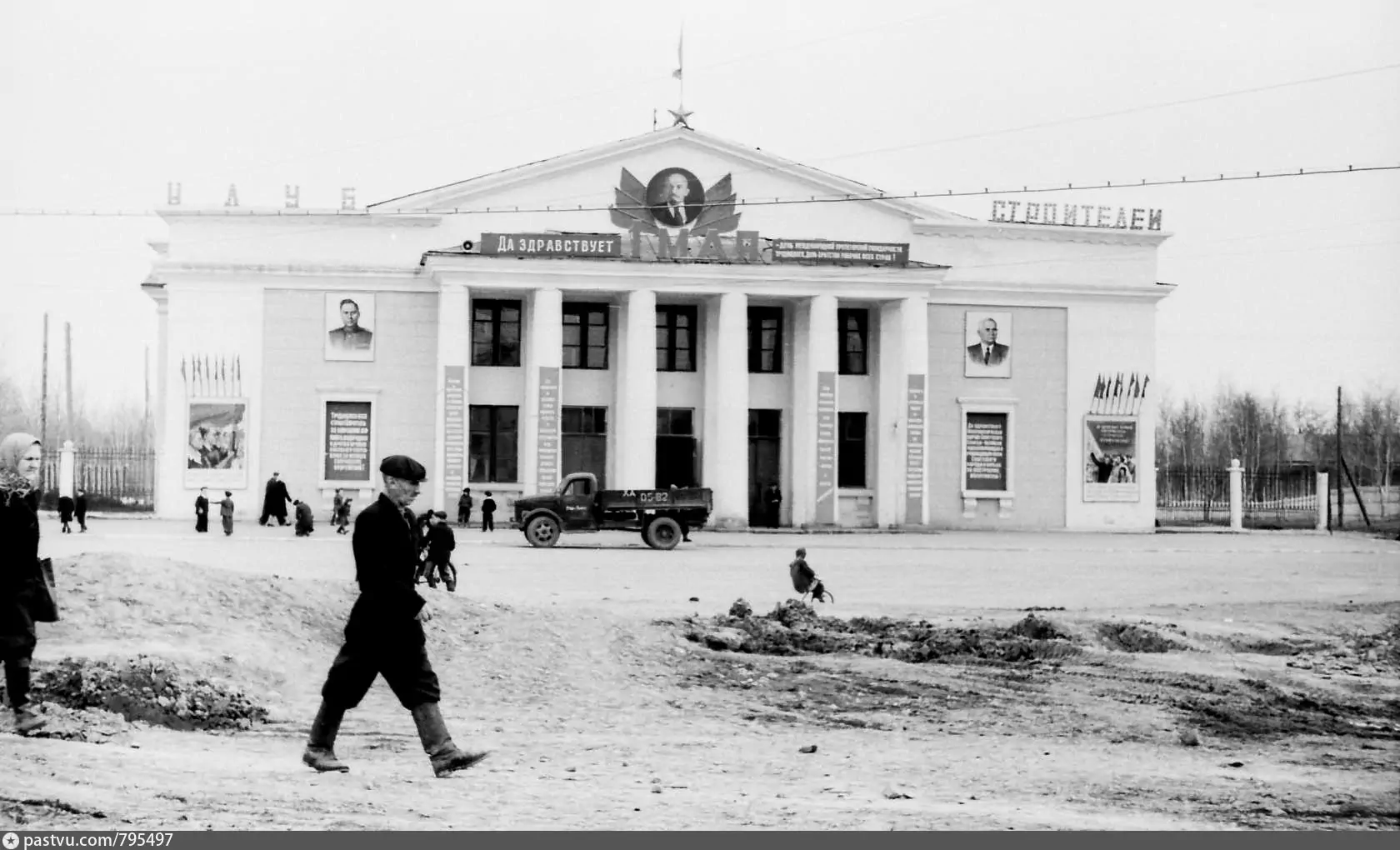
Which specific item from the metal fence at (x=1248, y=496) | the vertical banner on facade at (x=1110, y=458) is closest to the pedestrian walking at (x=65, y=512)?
the vertical banner on facade at (x=1110, y=458)

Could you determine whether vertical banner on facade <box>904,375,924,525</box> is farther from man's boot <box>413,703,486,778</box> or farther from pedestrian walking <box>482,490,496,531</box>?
man's boot <box>413,703,486,778</box>

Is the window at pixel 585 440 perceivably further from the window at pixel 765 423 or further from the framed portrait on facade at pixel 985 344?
the framed portrait on facade at pixel 985 344

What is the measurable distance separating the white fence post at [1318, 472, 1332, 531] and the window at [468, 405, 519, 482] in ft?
18.7

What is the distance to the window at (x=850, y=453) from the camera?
10.1 metres

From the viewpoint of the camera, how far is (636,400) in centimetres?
902

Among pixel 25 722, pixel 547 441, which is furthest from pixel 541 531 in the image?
pixel 25 722

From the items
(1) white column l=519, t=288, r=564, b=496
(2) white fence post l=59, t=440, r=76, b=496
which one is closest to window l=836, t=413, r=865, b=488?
(1) white column l=519, t=288, r=564, b=496

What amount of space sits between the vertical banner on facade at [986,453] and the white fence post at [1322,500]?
219 cm

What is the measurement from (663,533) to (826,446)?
1834 mm

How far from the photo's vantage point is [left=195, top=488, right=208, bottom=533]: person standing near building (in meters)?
7.99

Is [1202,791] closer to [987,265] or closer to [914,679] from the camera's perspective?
[914,679]

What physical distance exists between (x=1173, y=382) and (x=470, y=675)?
5.09 m

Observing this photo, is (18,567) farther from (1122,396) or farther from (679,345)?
(1122,396)

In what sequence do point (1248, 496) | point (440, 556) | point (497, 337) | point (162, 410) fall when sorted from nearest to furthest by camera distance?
point (162, 410) < point (440, 556) < point (497, 337) < point (1248, 496)
